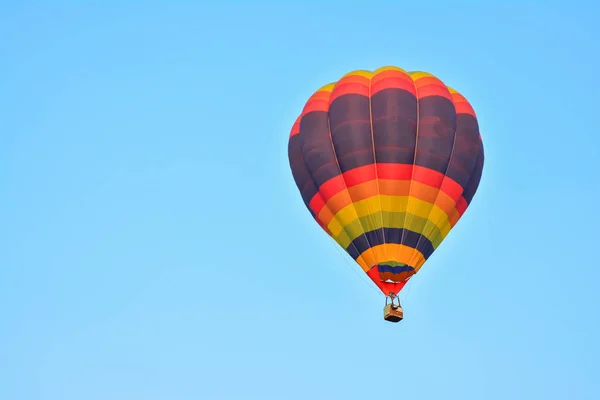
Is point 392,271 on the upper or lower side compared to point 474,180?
lower

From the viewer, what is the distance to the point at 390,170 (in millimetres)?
33469

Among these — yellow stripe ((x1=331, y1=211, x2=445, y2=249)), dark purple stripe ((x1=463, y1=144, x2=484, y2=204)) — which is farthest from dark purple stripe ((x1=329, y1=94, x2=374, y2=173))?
dark purple stripe ((x1=463, y1=144, x2=484, y2=204))

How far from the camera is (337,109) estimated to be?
34.4 metres

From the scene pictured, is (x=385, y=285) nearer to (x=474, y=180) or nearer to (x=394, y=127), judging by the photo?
(x=474, y=180)

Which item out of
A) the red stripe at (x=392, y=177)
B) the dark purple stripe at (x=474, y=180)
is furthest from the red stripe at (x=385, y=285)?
the dark purple stripe at (x=474, y=180)

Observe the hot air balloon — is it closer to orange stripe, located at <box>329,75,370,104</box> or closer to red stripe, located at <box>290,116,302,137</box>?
orange stripe, located at <box>329,75,370,104</box>

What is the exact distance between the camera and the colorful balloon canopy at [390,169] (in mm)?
33406

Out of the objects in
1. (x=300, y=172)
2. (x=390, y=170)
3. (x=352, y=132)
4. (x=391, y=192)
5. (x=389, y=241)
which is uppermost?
(x=352, y=132)

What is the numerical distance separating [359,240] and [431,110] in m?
4.14

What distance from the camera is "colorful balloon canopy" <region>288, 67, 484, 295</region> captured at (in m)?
33.4

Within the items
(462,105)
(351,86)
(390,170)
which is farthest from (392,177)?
(462,105)

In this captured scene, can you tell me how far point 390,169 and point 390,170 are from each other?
3cm

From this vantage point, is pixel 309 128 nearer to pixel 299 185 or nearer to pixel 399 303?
pixel 299 185

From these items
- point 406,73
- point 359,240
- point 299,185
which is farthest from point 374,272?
point 406,73
